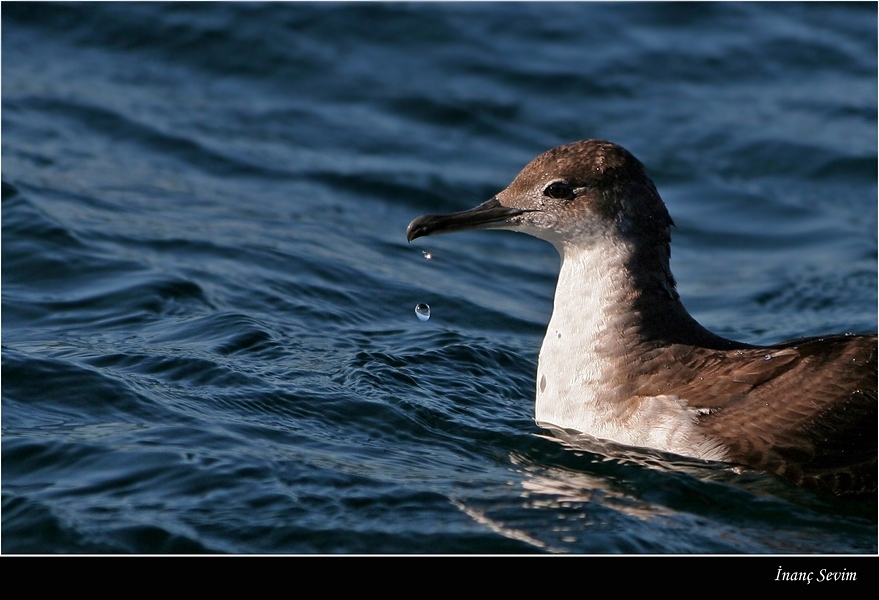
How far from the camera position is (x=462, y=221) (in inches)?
288

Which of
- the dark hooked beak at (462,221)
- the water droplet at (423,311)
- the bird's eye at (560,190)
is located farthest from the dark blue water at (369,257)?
the bird's eye at (560,190)

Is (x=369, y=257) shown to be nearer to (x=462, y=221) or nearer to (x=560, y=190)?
(x=462, y=221)

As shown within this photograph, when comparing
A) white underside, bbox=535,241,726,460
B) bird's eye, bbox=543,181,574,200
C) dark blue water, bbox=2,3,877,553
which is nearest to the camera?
dark blue water, bbox=2,3,877,553

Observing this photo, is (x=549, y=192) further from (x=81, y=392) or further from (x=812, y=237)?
(x=812, y=237)

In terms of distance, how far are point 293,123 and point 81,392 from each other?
23.1 ft

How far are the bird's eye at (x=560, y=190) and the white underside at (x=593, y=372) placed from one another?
0.31 m

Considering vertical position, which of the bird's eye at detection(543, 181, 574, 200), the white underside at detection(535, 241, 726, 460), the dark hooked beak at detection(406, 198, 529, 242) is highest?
the bird's eye at detection(543, 181, 574, 200)

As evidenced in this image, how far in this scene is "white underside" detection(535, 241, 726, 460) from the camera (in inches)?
259

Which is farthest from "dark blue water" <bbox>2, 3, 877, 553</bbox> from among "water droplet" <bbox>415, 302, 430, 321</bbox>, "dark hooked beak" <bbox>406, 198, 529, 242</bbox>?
"dark hooked beak" <bbox>406, 198, 529, 242</bbox>

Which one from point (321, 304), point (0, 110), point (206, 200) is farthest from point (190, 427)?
point (0, 110)

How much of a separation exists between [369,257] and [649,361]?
14.7 ft

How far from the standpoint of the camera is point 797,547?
589 cm

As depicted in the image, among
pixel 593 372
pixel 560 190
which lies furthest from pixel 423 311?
pixel 593 372

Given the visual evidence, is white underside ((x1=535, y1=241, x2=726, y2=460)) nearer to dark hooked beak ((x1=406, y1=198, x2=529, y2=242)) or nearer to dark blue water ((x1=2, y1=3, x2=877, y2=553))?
dark blue water ((x1=2, y1=3, x2=877, y2=553))
